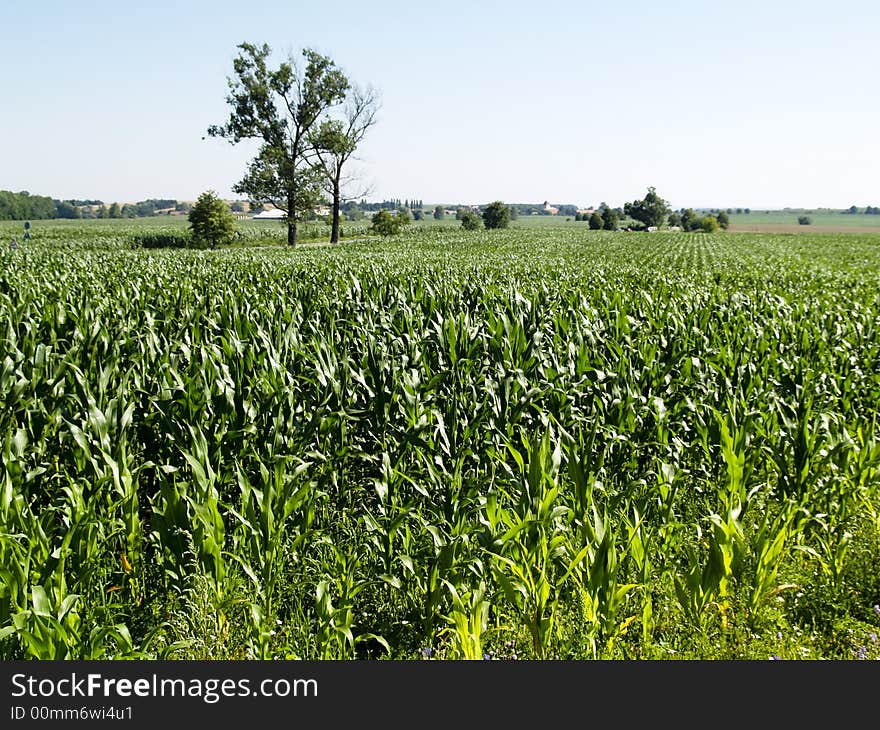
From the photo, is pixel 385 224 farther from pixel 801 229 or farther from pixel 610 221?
pixel 801 229

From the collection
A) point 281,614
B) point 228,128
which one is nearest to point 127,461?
point 281,614

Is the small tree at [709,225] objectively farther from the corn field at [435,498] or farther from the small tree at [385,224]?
the corn field at [435,498]

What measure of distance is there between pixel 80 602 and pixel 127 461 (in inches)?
44.7

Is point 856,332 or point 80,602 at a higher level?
point 856,332

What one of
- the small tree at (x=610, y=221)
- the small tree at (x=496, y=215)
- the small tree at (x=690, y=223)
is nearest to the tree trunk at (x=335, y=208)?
the small tree at (x=496, y=215)

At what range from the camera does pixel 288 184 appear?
175 feet

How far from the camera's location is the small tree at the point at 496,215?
372ft

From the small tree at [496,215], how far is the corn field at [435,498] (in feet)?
352

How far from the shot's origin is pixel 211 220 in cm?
5191

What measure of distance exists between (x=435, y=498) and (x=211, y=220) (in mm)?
51744

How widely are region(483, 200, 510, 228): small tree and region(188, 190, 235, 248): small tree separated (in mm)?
66708

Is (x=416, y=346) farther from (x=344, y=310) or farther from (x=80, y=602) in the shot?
(x=80, y=602)

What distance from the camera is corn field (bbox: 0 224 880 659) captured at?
377cm

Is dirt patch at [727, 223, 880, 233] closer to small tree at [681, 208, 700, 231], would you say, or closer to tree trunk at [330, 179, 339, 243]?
small tree at [681, 208, 700, 231]
